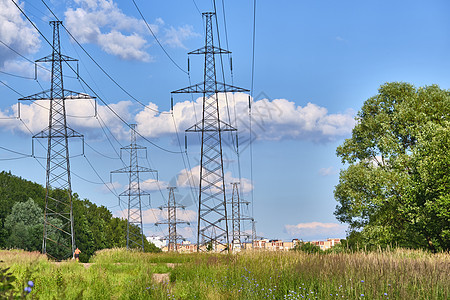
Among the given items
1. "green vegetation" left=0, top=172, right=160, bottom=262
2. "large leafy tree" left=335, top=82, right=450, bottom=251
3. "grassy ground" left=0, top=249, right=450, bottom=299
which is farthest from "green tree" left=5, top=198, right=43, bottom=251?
"grassy ground" left=0, top=249, right=450, bottom=299

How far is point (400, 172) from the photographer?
98.3 ft

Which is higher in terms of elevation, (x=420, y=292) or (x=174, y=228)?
(x=174, y=228)

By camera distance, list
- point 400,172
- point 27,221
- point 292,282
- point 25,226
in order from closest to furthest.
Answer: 1. point 292,282
2. point 400,172
3. point 25,226
4. point 27,221

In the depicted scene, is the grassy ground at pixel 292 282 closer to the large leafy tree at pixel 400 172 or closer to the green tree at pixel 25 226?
the large leafy tree at pixel 400 172

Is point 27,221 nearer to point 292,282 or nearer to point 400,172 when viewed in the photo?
point 400,172

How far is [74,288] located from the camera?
1145 centimetres

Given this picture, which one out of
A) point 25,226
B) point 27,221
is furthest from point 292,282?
point 27,221

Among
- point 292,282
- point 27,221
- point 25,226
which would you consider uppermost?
point 27,221

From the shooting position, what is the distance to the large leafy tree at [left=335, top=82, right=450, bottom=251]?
84.1 feet

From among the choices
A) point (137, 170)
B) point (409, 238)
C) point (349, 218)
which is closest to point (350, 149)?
point (349, 218)

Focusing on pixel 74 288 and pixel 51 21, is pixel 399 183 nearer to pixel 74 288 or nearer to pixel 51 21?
pixel 74 288

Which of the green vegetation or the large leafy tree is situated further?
the green vegetation

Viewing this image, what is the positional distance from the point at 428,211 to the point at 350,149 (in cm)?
1177

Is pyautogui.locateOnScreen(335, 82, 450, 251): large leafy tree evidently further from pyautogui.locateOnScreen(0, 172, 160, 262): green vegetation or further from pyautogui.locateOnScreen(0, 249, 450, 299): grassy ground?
pyautogui.locateOnScreen(0, 172, 160, 262): green vegetation
